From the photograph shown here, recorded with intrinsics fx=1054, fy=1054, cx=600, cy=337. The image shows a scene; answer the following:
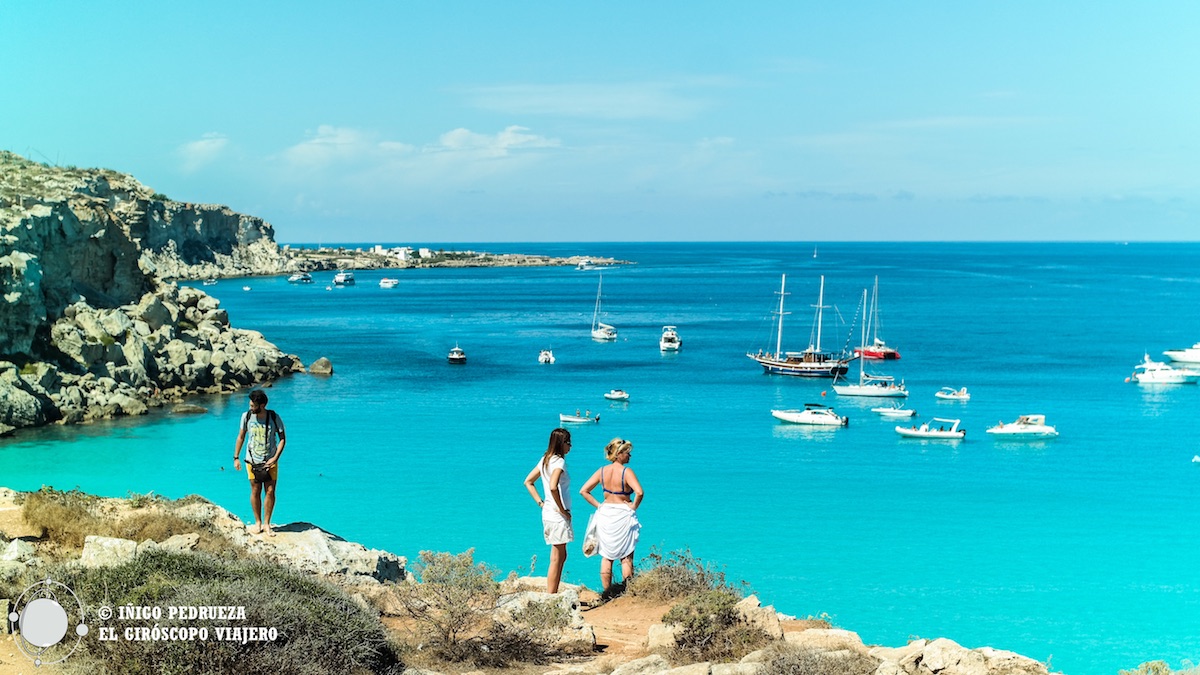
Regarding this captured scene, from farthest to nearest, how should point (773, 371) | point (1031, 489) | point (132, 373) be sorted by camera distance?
point (773, 371) < point (132, 373) < point (1031, 489)

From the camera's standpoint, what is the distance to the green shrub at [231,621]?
7035 mm

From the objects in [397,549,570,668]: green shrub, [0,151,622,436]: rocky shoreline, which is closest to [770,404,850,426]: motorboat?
[0,151,622,436]: rocky shoreline

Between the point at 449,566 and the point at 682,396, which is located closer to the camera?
the point at 449,566

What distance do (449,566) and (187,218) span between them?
492 feet

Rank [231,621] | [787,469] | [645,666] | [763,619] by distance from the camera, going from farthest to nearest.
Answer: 1. [787,469]
2. [763,619]
3. [645,666]
4. [231,621]

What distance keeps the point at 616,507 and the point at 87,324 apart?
3905 centimetres

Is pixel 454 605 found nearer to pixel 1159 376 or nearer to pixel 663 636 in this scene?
pixel 663 636

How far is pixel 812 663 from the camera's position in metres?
8.11

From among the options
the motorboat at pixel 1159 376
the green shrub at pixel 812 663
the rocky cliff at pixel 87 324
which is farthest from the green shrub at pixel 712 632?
the motorboat at pixel 1159 376

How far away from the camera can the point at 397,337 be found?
7894 centimetres

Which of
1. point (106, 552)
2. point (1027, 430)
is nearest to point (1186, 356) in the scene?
point (1027, 430)

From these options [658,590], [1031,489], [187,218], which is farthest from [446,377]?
[187,218]

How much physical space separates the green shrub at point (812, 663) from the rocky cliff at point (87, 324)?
36.4 meters

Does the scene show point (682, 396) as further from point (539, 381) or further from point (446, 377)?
point (446, 377)
